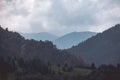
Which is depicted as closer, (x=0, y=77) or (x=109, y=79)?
(x=109, y=79)

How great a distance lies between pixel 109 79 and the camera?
261 ft

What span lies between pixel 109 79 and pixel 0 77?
2897 centimetres

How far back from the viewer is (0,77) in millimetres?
86000
